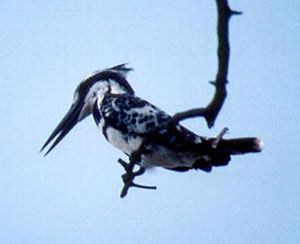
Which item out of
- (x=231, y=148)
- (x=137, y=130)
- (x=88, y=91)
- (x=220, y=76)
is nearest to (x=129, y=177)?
(x=231, y=148)

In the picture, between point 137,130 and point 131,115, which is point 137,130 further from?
point 131,115

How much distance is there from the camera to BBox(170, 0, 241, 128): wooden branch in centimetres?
216

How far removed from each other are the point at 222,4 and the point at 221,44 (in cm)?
14

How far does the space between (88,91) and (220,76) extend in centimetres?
411

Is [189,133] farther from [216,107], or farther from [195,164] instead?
[216,107]

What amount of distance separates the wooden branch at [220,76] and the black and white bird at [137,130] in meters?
1.38

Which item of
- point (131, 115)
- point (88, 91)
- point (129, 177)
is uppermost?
point (88, 91)

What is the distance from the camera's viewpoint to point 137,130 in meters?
5.03

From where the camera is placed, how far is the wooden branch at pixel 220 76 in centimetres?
216

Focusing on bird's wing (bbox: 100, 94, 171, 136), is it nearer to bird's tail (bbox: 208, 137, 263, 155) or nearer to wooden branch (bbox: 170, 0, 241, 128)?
bird's tail (bbox: 208, 137, 263, 155)

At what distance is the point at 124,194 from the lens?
362cm

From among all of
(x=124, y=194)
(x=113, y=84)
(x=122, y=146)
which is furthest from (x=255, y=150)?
(x=113, y=84)

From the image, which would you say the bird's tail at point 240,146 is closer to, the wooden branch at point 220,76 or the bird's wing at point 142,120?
the bird's wing at point 142,120

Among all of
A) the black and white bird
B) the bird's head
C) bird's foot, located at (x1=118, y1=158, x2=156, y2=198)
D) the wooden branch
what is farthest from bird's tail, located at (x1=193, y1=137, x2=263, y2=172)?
the bird's head
